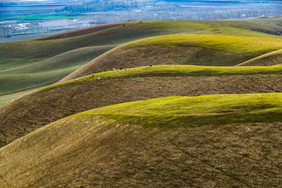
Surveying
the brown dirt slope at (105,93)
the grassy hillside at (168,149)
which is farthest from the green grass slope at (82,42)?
the grassy hillside at (168,149)

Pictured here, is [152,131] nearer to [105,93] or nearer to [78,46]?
[105,93]

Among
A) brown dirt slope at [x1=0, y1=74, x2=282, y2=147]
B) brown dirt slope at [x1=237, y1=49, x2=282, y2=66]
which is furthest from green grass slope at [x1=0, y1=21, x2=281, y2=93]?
brown dirt slope at [x1=0, y1=74, x2=282, y2=147]

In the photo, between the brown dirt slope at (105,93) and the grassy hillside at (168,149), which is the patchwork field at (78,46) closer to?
the brown dirt slope at (105,93)

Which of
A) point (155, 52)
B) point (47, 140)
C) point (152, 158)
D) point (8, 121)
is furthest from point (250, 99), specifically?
point (155, 52)

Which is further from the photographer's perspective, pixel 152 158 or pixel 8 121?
pixel 8 121

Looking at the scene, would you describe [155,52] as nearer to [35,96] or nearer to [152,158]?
[35,96]

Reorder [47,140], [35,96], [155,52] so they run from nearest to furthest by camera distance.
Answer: [47,140], [35,96], [155,52]

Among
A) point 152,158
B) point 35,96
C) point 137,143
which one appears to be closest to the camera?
point 152,158

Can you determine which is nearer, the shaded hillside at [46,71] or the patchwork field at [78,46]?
the shaded hillside at [46,71]

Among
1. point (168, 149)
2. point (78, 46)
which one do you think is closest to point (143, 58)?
point (168, 149)
